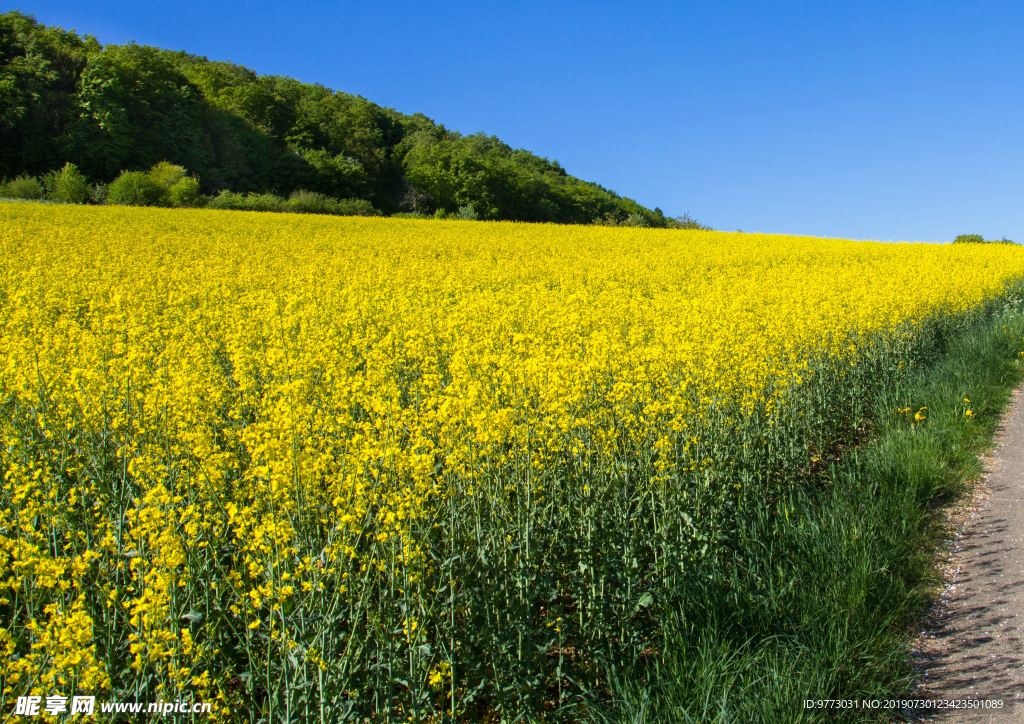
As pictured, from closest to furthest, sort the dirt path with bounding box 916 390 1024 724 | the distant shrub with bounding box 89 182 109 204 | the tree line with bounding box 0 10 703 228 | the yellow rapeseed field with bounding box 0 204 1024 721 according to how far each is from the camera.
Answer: the yellow rapeseed field with bounding box 0 204 1024 721
the dirt path with bounding box 916 390 1024 724
the distant shrub with bounding box 89 182 109 204
the tree line with bounding box 0 10 703 228

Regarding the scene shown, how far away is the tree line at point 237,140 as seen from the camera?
41.1 meters

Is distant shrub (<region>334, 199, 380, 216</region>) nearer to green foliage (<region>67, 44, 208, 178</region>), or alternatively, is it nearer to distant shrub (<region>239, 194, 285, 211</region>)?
distant shrub (<region>239, 194, 285, 211</region>)

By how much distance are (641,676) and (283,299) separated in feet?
32.6

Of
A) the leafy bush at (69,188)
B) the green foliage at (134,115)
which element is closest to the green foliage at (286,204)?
the leafy bush at (69,188)

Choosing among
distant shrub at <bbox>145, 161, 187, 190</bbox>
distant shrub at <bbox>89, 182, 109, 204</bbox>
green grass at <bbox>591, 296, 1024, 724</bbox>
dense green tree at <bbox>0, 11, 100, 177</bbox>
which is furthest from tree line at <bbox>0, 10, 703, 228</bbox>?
green grass at <bbox>591, 296, 1024, 724</bbox>

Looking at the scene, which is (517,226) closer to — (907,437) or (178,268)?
(178,268)

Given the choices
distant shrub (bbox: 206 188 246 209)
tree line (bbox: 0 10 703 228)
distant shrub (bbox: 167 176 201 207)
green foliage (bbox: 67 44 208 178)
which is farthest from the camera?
green foliage (bbox: 67 44 208 178)

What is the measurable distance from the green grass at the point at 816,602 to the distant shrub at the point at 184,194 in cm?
3684

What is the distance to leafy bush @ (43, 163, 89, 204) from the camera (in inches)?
1315

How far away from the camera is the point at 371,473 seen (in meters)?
3.24

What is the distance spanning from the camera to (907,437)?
614 centimetres

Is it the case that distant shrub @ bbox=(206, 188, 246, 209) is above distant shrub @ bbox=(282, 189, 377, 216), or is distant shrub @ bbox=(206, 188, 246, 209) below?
below

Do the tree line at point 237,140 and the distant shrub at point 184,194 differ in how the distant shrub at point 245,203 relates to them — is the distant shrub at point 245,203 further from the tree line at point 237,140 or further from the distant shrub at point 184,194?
the distant shrub at point 184,194

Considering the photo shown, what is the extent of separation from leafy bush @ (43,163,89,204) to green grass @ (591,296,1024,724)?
38.8 metres
